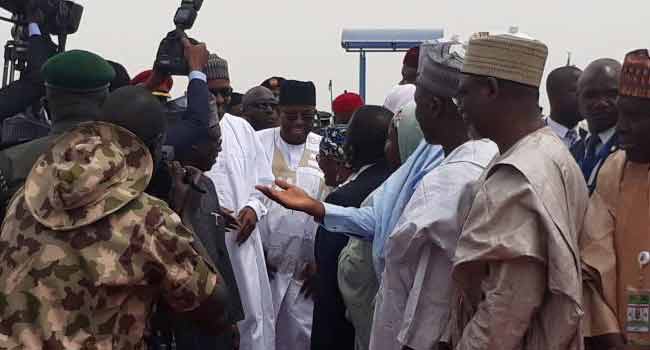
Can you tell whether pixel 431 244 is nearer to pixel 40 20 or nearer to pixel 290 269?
pixel 40 20

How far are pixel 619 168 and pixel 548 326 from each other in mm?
750

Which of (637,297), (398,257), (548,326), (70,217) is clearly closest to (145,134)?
(70,217)

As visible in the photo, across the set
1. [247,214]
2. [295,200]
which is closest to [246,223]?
[247,214]

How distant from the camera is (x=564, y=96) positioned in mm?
6645

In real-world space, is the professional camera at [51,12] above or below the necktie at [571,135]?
above

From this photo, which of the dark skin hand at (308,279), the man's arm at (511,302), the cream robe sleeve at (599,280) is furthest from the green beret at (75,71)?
the dark skin hand at (308,279)

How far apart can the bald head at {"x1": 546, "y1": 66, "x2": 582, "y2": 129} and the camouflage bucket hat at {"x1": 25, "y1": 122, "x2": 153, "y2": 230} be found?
373 centimetres

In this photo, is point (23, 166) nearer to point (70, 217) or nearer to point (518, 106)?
point (70, 217)

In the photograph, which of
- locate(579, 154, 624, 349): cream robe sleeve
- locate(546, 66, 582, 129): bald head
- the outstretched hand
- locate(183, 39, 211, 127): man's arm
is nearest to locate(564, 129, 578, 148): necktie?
locate(546, 66, 582, 129): bald head

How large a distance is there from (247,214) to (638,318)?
330 centimetres

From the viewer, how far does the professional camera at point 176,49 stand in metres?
5.07

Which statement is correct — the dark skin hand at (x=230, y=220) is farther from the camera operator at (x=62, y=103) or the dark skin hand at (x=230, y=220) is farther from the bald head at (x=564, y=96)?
the bald head at (x=564, y=96)

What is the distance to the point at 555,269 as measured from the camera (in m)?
3.10

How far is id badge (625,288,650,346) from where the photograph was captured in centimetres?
334
